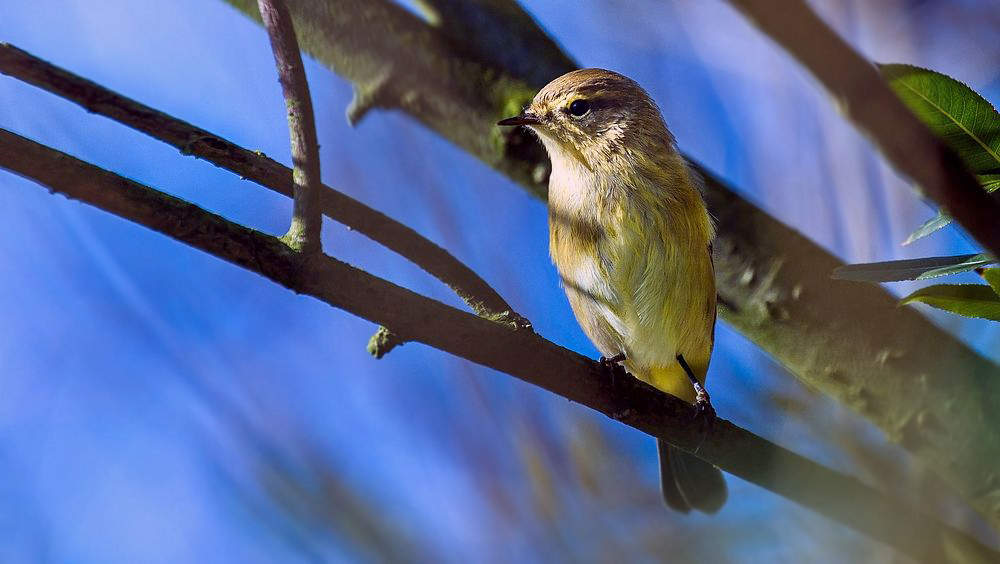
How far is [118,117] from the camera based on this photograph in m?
1.10

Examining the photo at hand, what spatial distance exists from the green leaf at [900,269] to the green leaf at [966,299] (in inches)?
0.9

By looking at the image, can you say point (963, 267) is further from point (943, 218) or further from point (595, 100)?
point (595, 100)

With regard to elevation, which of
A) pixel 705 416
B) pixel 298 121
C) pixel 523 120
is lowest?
pixel 298 121

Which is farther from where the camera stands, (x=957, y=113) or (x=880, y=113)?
(x=957, y=113)

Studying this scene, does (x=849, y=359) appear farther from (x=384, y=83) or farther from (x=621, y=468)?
(x=384, y=83)

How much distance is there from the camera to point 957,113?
3.51ft

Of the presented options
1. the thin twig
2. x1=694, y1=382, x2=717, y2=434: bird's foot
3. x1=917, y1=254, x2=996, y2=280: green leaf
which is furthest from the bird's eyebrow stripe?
x1=917, y1=254, x2=996, y2=280: green leaf

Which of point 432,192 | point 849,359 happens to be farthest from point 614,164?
point 849,359

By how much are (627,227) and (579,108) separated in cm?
35

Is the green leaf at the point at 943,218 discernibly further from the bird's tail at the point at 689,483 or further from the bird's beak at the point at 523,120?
the bird's tail at the point at 689,483

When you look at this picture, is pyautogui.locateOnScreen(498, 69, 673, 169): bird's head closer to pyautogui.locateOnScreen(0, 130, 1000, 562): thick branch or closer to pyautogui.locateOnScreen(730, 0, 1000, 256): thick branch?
pyautogui.locateOnScreen(0, 130, 1000, 562): thick branch

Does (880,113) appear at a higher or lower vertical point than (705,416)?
lower

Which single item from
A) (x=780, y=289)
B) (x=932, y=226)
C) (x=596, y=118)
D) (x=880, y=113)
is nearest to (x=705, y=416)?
(x=780, y=289)

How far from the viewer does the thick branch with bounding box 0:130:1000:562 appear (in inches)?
41.8
